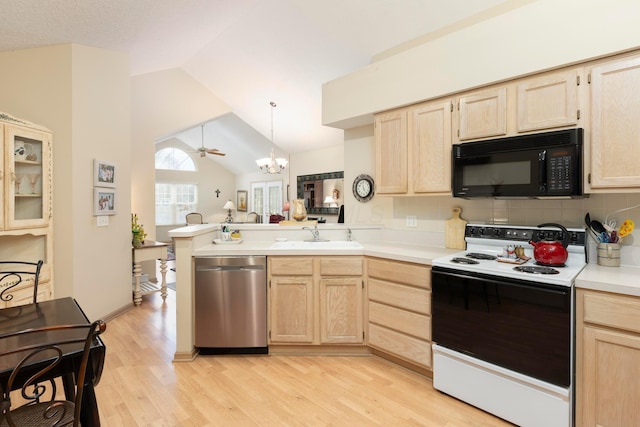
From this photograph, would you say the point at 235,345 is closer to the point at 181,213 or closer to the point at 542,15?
the point at 542,15

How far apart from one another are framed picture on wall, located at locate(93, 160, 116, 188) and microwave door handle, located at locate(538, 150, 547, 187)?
3.76 m

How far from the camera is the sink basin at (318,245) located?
109 inches

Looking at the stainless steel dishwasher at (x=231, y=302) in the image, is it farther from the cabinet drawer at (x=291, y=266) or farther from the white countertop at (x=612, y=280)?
the white countertop at (x=612, y=280)

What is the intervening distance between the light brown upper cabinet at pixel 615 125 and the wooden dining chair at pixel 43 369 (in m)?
2.50

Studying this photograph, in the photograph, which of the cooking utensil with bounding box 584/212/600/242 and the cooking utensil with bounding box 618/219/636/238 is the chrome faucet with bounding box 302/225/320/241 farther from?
the cooking utensil with bounding box 618/219/636/238

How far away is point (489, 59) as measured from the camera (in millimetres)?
2227

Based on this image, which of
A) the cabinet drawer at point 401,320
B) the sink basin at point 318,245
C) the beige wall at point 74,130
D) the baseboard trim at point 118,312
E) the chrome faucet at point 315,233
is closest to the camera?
the cabinet drawer at point 401,320

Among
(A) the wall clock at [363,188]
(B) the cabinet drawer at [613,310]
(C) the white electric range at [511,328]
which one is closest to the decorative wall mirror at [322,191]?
(A) the wall clock at [363,188]

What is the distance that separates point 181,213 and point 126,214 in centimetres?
683

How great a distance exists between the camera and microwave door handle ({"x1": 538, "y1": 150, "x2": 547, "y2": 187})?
199cm

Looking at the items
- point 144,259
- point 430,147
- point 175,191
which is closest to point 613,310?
point 430,147

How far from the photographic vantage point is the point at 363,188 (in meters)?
3.33

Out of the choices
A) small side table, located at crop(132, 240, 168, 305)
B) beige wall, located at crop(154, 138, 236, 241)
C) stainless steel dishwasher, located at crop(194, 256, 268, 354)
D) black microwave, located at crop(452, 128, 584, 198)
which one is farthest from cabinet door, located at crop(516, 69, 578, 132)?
beige wall, located at crop(154, 138, 236, 241)

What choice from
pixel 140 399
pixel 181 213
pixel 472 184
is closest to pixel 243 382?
pixel 140 399
